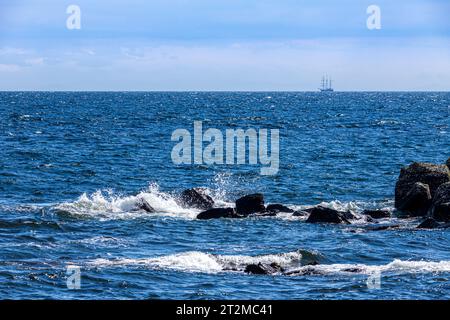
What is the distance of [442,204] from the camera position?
3434 centimetres

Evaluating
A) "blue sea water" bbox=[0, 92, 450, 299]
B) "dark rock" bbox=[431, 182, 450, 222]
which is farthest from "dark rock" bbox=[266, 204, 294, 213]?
"dark rock" bbox=[431, 182, 450, 222]

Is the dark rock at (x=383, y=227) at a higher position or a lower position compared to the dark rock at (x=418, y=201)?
lower

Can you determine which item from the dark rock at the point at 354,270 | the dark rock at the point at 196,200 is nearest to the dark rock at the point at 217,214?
the dark rock at the point at 196,200

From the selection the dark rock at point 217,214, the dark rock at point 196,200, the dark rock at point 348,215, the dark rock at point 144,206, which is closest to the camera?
the dark rock at point 348,215

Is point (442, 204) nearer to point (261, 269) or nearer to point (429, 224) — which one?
point (429, 224)

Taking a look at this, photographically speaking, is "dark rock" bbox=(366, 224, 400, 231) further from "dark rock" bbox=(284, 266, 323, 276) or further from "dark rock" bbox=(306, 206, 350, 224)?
"dark rock" bbox=(284, 266, 323, 276)

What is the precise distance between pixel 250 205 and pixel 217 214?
2.08 meters

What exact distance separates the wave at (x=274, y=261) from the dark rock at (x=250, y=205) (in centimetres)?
953

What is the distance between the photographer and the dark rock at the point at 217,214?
3559cm

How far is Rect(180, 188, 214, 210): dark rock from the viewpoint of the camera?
3931 centimetres

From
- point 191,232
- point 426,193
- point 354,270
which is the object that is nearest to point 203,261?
point 354,270

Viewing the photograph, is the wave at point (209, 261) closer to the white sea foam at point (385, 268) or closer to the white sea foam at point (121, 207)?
the white sea foam at point (385, 268)

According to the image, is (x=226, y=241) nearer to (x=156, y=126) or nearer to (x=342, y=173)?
(x=342, y=173)
